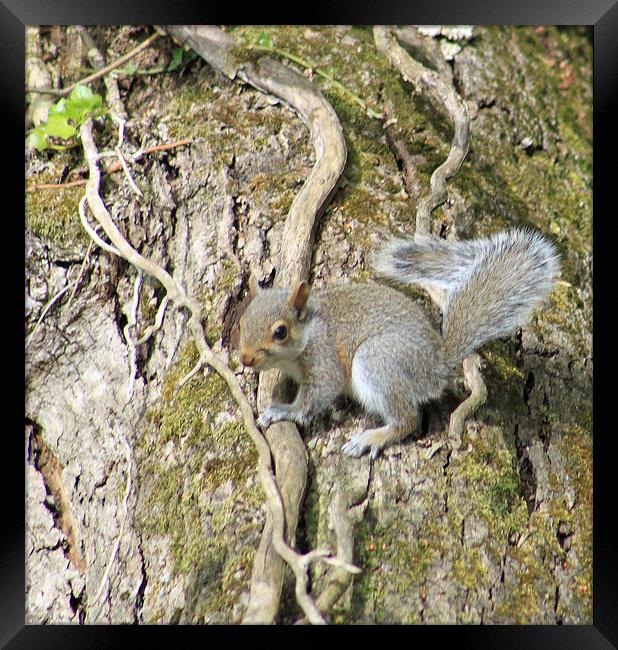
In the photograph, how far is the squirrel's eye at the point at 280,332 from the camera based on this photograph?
169 cm

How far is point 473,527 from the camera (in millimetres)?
1510

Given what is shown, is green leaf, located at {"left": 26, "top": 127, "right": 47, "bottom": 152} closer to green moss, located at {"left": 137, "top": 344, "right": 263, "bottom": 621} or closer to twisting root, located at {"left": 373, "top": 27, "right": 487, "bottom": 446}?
green moss, located at {"left": 137, "top": 344, "right": 263, "bottom": 621}

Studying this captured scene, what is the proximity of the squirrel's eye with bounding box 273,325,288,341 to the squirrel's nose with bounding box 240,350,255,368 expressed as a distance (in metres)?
0.08

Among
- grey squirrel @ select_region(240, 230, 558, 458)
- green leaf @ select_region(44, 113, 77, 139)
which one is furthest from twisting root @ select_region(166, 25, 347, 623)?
green leaf @ select_region(44, 113, 77, 139)

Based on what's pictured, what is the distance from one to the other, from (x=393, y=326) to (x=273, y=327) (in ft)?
1.04

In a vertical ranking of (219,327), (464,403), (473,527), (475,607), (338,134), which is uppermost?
(338,134)

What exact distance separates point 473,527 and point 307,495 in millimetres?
364

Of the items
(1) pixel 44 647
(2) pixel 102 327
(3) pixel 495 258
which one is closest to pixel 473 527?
(3) pixel 495 258

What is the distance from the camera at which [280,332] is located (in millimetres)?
1698

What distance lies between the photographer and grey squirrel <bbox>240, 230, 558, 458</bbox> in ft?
5.61

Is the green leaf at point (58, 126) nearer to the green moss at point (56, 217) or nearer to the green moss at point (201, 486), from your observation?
the green moss at point (56, 217)
